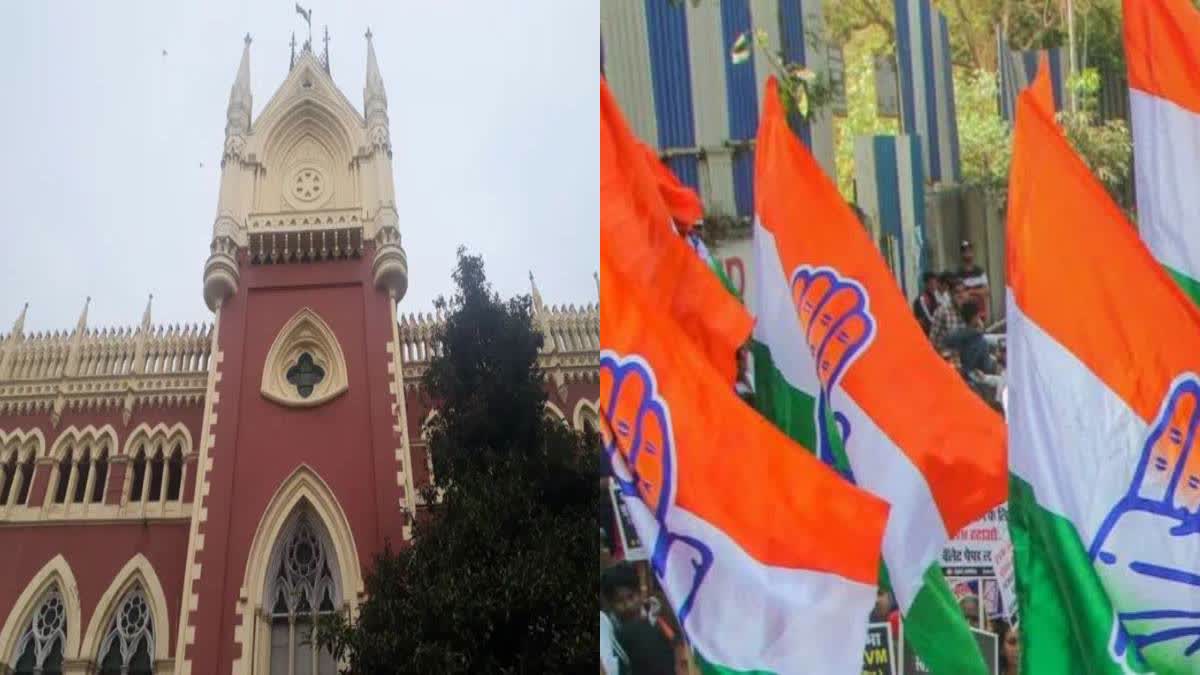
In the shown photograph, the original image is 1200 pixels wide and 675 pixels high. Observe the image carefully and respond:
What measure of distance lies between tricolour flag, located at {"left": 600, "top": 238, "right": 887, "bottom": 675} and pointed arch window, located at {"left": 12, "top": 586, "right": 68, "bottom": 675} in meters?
12.7

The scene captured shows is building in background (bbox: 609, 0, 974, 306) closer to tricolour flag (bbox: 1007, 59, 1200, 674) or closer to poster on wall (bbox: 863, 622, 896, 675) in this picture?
tricolour flag (bbox: 1007, 59, 1200, 674)

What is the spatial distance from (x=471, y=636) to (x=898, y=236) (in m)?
6.18

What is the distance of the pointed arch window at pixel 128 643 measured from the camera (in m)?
16.5

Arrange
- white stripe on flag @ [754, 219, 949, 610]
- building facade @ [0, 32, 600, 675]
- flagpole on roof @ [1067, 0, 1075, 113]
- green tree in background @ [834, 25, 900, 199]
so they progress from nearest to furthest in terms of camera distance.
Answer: white stripe on flag @ [754, 219, 949, 610]
green tree in background @ [834, 25, 900, 199]
flagpole on roof @ [1067, 0, 1075, 113]
building facade @ [0, 32, 600, 675]

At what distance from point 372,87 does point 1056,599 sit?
52.3 feet

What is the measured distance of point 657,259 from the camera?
6941 millimetres

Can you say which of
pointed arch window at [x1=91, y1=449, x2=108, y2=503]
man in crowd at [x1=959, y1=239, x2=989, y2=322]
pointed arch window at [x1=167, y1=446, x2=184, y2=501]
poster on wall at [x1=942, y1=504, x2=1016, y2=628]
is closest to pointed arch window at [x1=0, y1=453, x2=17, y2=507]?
pointed arch window at [x1=91, y1=449, x2=108, y2=503]

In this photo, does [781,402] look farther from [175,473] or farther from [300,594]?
[175,473]

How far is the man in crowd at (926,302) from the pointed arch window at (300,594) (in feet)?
34.8

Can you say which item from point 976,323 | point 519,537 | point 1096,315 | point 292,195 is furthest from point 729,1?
point 292,195

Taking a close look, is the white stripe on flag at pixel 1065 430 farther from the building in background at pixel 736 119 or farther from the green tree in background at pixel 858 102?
the green tree in background at pixel 858 102

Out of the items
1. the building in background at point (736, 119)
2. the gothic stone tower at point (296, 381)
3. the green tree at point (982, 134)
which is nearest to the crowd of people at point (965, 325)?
the building in background at point (736, 119)

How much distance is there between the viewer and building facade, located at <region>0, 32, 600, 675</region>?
53.3 ft

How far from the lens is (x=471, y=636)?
464 inches
